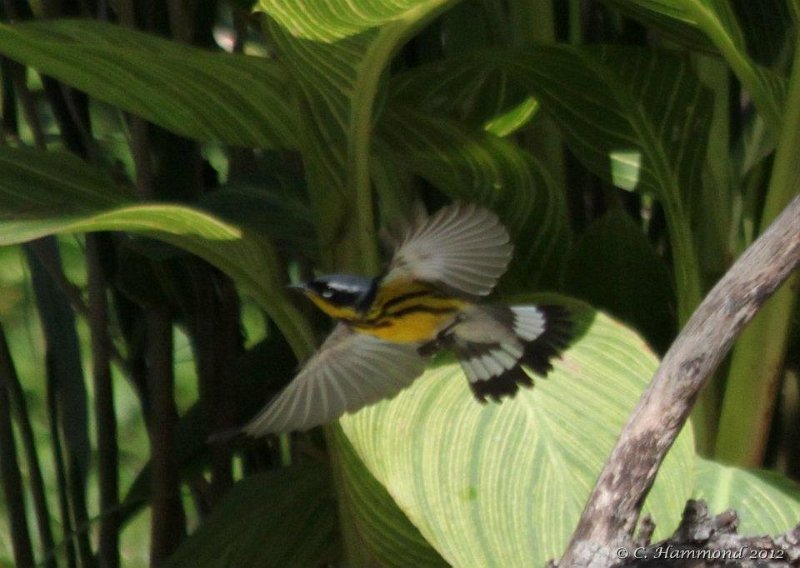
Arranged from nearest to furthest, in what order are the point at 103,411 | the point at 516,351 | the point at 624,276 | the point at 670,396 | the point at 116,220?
the point at 670,396, the point at 116,220, the point at 516,351, the point at 624,276, the point at 103,411

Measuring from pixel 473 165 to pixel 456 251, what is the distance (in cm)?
25

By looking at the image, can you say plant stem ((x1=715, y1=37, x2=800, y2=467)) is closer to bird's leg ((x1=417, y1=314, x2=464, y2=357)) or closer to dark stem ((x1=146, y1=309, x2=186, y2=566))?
bird's leg ((x1=417, y1=314, x2=464, y2=357))

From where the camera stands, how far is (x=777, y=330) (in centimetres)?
104

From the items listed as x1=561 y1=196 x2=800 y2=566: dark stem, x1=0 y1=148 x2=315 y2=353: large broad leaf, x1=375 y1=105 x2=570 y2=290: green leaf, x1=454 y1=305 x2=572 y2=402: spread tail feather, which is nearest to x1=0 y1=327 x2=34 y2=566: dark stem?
x1=0 y1=148 x2=315 y2=353: large broad leaf

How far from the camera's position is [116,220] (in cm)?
82

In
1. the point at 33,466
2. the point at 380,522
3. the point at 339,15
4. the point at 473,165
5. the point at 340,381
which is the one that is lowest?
the point at 33,466

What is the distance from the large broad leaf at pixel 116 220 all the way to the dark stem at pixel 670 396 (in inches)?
13.2

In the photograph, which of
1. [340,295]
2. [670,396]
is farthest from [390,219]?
[670,396]

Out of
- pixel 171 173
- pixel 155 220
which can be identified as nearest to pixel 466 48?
pixel 171 173

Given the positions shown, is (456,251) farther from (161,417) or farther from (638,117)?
(161,417)

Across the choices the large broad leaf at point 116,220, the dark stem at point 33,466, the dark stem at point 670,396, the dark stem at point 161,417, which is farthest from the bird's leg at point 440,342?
the dark stem at point 33,466

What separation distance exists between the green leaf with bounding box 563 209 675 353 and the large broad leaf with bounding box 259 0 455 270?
264 mm

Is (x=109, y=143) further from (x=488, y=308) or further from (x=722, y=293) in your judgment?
(x=722, y=293)

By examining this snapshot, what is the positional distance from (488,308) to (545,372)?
6cm
